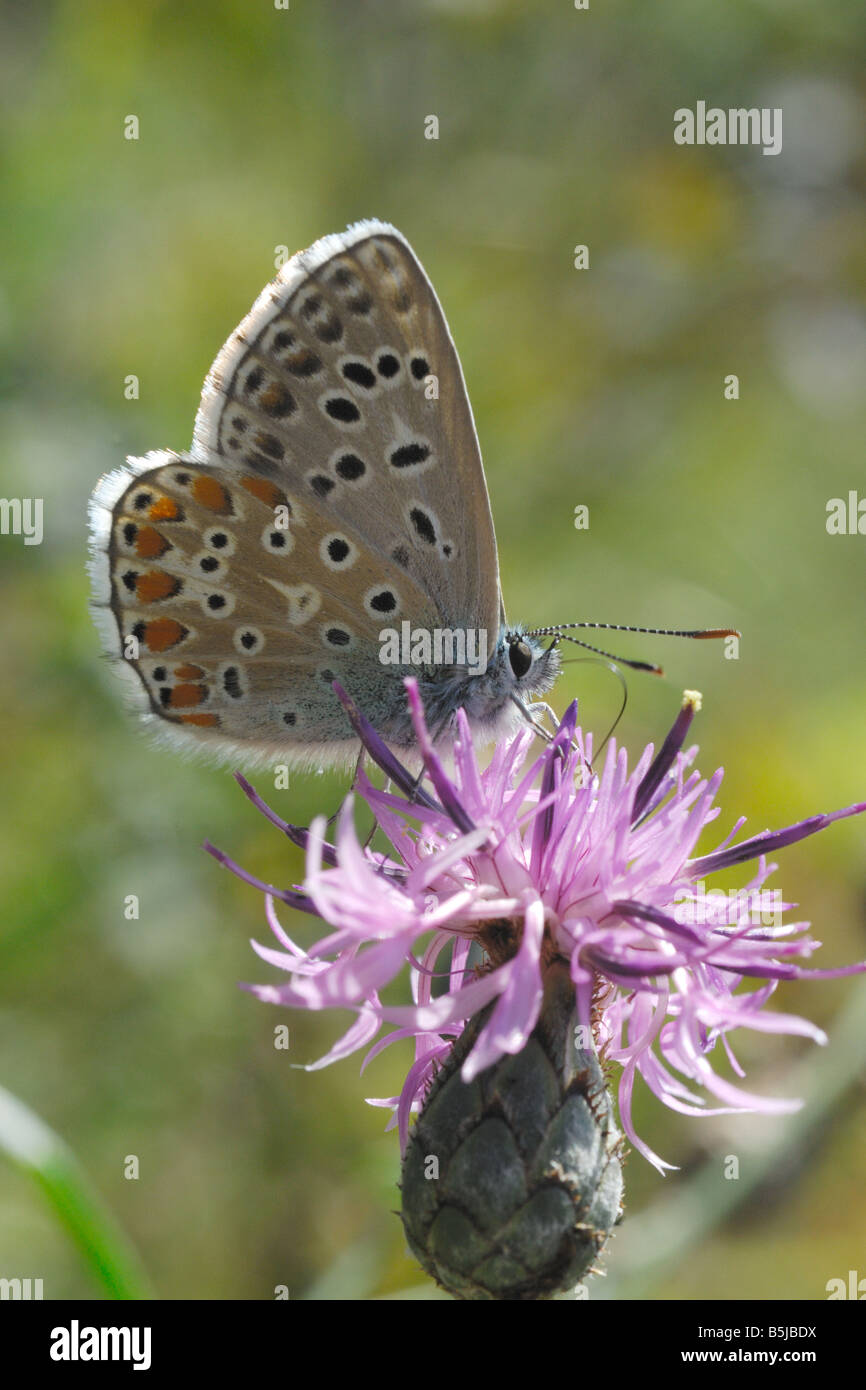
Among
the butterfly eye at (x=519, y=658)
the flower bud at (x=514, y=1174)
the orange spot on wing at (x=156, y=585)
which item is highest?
the orange spot on wing at (x=156, y=585)

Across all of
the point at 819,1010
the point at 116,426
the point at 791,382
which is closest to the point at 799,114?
the point at 791,382

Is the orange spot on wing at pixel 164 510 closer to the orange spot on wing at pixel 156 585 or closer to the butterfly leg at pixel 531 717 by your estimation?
the orange spot on wing at pixel 156 585

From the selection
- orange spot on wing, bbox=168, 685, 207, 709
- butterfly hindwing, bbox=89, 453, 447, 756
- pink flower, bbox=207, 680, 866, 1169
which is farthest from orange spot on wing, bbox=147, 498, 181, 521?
pink flower, bbox=207, 680, 866, 1169

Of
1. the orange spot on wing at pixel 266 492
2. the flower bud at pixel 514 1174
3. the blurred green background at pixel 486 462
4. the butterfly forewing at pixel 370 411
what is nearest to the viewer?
the flower bud at pixel 514 1174

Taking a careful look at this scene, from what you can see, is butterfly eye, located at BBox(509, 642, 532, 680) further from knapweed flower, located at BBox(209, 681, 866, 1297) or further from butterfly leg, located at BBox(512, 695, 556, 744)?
knapweed flower, located at BBox(209, 681, 866, 1297)

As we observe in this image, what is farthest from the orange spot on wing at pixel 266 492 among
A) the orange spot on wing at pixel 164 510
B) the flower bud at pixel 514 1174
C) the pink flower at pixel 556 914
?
the flower bud at pixel 514 1174

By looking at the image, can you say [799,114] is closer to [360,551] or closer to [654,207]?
[654,207]

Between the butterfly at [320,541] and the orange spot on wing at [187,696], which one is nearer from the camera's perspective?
the butterfly at [320,541]
